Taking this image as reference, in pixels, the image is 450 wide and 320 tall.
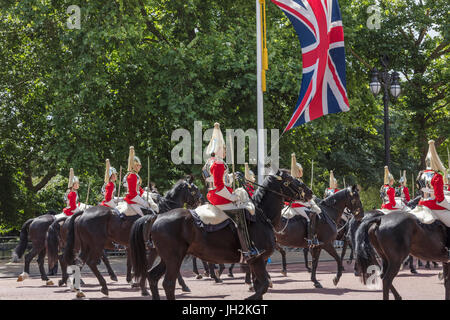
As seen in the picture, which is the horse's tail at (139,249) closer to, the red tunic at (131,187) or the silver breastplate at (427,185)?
the red tunic at (131,187)

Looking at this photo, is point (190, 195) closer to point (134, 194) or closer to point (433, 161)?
point (134, 194)

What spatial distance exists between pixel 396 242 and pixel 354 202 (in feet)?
18.5

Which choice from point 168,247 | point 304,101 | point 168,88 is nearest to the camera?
point 168,247

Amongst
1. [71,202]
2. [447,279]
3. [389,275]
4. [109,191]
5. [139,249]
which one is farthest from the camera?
[71,202]

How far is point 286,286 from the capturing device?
1539 cm

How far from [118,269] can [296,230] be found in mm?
8081

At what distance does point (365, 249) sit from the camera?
1189 centimetres

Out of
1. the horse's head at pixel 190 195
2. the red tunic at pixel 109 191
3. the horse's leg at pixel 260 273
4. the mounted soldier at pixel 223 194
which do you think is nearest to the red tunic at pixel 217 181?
the mounted soldier at pixel 223 194

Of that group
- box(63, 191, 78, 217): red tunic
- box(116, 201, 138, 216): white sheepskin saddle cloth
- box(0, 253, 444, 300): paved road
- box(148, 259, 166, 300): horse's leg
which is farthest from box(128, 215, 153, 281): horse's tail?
box(63, 191, 78, 217): red tunic

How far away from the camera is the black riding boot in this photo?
10375 millimetres

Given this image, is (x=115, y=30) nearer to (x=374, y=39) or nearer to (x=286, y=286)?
(x=286, y=286)

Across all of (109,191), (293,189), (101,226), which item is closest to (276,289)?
(101,226)
